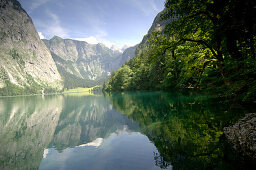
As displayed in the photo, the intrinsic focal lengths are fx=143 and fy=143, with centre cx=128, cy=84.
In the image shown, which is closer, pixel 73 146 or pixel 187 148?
pixel 187 148

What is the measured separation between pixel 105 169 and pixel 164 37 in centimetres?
809

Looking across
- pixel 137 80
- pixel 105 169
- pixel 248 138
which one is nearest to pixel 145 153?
pixel 105 169

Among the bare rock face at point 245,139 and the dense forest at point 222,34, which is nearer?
the dense forest at point 222,34

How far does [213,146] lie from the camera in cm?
765

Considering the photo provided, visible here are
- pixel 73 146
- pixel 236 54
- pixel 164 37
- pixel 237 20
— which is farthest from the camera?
pixel 73 146

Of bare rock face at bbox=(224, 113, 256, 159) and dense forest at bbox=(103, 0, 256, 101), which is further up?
dense forest at bbox=(103, 0, 256, 101)

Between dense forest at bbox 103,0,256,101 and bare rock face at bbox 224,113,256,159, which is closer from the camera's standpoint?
dense forest at bbox 103,0,256,101

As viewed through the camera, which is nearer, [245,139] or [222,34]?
[245,139]

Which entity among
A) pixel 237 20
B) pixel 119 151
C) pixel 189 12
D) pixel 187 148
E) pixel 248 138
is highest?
pixel 189 12

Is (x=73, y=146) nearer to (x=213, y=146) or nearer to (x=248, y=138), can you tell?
(x=213, y=146)

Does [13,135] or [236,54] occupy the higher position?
[236,54]

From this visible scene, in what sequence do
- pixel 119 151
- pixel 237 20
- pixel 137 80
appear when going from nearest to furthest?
pixel 237 20 < pixel 119 151 < pixel 137 80

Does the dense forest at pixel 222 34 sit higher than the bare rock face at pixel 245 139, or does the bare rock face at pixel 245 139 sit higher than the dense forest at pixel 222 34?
→ the dense forest at pixel 222 34

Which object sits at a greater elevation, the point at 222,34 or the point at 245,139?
the point at 222,34
